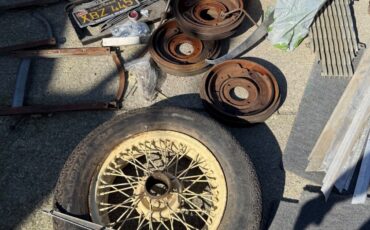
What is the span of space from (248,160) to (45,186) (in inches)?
71.0

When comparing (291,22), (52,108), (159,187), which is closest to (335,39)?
(291,22)

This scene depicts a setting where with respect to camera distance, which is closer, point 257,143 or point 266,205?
point 266,205

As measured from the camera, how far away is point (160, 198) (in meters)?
3.21

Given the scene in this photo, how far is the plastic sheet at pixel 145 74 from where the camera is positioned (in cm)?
429

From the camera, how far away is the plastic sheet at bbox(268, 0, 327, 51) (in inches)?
173

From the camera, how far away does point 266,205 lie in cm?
364

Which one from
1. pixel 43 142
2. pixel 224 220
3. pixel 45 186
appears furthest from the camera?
pixel 43 142

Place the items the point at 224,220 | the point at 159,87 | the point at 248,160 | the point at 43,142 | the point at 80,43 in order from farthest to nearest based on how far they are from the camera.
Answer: the point at 80,43 < the point at 159,87 < the point at 43,142 < the point at 248,160 < the point at 224,220

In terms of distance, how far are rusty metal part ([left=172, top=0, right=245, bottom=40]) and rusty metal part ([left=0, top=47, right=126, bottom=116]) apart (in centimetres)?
81

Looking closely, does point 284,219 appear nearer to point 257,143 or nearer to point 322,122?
point 257,143

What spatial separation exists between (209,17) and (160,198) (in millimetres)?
2353

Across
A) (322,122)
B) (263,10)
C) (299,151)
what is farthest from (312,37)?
(299,151)

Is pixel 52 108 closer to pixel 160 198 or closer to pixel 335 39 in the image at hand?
pixel 160 198

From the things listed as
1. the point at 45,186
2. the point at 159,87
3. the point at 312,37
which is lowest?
the point at 45,186
